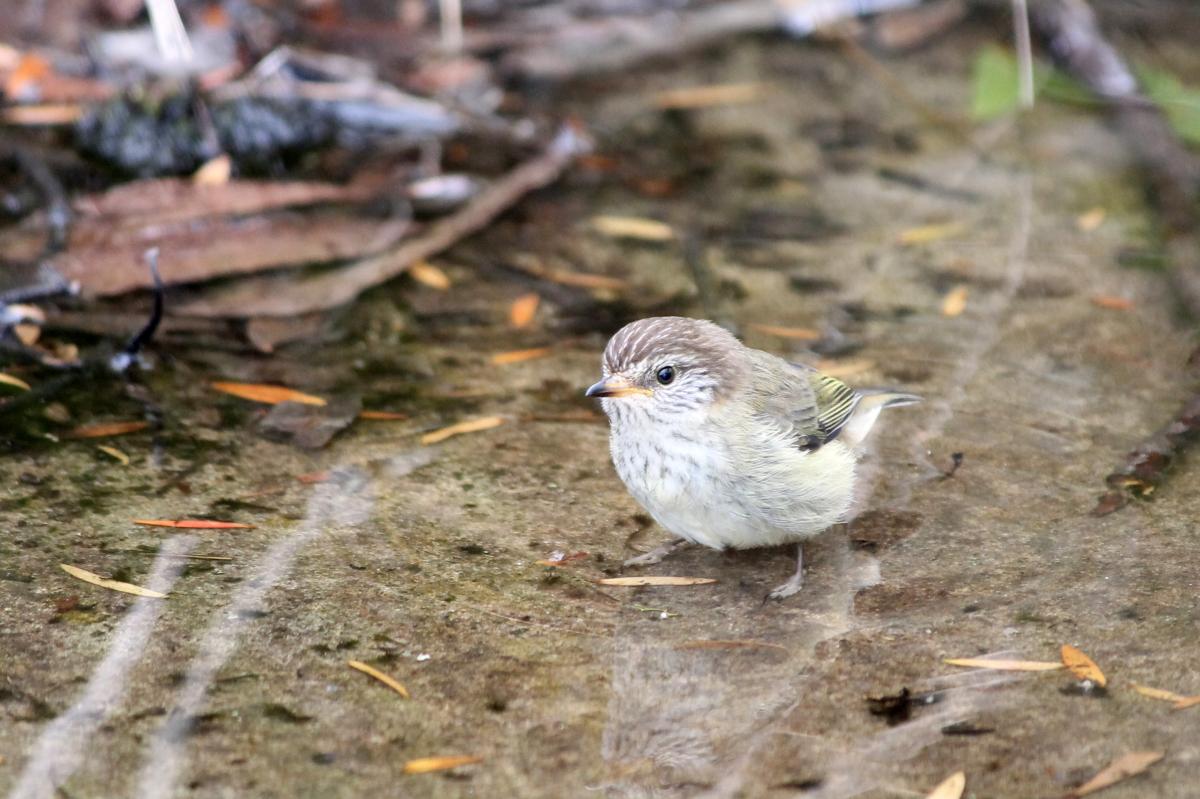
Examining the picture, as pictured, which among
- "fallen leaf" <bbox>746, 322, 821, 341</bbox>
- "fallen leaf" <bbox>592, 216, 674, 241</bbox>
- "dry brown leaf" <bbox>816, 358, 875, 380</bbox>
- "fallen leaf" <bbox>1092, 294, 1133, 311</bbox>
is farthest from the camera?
"fallen leaf" <bbox>592, 216, 674, 241</bbox>

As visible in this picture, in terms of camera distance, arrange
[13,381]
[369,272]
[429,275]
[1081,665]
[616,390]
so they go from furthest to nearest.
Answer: [429,275] → [369,272] → [13,381] → [616,390] → [1081,665]

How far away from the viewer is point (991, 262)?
6.28 meters

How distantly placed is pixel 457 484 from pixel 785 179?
327 centimetres

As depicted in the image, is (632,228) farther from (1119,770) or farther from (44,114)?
(1119,770)

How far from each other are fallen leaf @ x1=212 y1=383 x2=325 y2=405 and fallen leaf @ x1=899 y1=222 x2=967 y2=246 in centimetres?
303

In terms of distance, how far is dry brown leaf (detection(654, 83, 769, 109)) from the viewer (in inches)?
312

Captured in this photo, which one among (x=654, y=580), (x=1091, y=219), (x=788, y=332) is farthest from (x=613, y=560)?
(x=1091, y=219)

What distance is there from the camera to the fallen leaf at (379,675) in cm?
348

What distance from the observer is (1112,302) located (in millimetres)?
5828

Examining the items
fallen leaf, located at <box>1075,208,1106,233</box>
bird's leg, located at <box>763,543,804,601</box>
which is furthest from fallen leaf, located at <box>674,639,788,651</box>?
fallen leaf, located at <box>1075,208,1106,233</box>

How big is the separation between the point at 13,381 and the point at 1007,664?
3.64m

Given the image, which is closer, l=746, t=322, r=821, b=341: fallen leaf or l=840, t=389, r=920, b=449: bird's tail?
l=840, t=389, r=920, b=449: bird's tail

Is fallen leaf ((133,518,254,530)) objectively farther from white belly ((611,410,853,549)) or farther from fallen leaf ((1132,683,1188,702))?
fallen leaf ((1132,683,1188,702))

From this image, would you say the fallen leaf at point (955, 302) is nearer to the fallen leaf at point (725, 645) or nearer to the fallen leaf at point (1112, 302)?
the fallen leaf at point (1112, 302)
